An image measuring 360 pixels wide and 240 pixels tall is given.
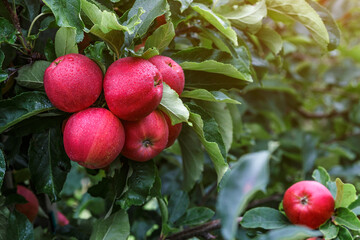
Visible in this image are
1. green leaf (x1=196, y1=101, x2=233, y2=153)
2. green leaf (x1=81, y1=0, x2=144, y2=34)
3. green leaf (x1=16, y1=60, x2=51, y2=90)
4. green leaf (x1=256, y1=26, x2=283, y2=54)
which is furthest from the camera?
green leaf (x1=256, y1=26, x2=283, y2=54)

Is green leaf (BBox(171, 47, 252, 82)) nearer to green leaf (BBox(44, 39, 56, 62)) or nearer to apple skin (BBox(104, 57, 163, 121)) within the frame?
apple skin (BBox(104, 57, 163, 121))

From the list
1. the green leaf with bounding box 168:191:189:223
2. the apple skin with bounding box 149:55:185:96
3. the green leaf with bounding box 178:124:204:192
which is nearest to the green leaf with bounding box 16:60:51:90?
the apple skin with bounding box 149:55:185:96

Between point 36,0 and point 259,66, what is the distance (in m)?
0.60

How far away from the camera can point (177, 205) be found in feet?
3.33

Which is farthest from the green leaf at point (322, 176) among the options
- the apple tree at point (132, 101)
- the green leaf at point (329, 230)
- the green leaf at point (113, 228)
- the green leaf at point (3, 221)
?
the green leaf at point (3, 221)

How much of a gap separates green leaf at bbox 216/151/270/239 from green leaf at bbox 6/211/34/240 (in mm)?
590

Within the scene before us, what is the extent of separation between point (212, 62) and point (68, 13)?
0.92 ft

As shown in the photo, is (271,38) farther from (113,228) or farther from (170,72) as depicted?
(113,228)

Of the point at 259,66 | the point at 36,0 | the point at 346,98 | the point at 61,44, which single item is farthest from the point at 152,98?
the point at 346,98

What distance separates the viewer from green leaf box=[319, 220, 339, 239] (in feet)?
2.45

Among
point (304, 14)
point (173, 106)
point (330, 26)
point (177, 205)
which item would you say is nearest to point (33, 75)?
point (173, 106)

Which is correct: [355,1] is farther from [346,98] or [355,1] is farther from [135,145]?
[135,145]

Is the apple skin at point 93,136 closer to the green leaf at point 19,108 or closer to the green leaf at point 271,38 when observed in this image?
the green leaf at point 19,108

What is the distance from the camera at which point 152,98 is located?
64 cm
